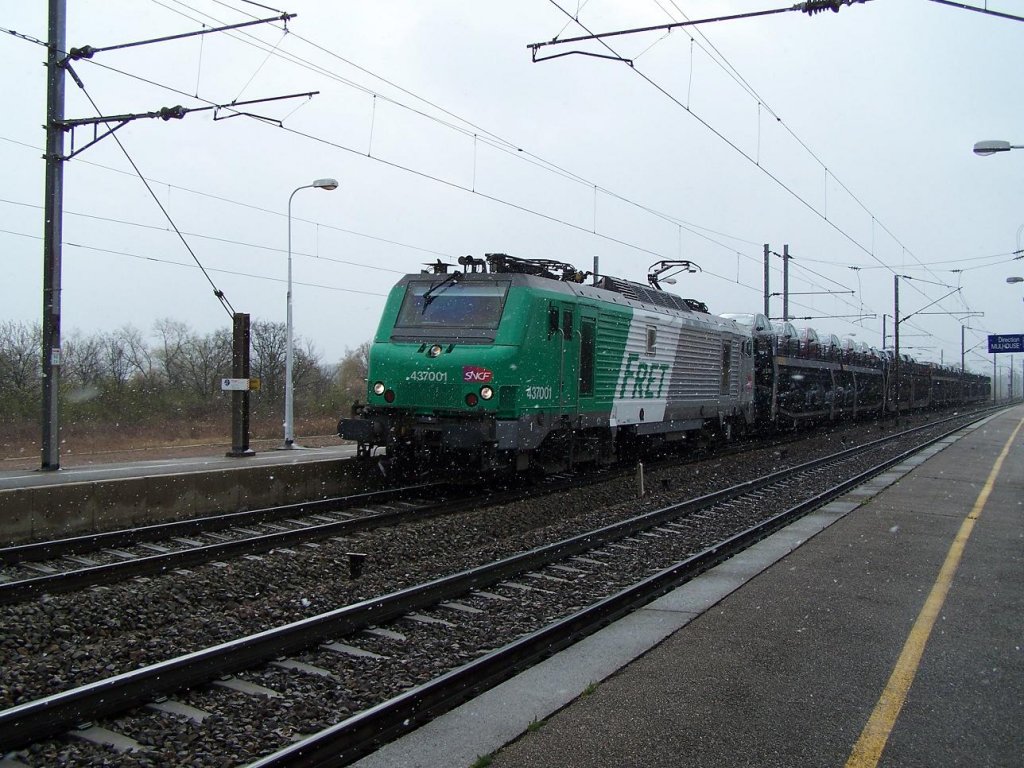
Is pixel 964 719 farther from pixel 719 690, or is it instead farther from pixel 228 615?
pixel 228 615

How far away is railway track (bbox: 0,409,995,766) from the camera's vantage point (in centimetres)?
421

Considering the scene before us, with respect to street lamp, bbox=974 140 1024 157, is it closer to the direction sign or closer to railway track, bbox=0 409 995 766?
railway track, bbox=0 409 995 766

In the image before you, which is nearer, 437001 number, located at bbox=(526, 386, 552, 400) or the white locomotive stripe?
437001 number, located at bbox=(526, 386, 552, 400)

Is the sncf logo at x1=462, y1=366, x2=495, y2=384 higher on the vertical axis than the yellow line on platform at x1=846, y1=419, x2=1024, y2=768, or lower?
higher

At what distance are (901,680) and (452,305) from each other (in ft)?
28.8

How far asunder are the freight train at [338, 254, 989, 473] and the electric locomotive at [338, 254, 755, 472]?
19 millimetres

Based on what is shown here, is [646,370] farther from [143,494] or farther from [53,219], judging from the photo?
[53,219]

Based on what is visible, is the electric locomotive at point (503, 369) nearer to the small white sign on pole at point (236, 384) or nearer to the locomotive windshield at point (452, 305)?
the locomotive windshield at point (452, 305)

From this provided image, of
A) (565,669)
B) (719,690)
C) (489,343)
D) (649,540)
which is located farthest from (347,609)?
(489,343)

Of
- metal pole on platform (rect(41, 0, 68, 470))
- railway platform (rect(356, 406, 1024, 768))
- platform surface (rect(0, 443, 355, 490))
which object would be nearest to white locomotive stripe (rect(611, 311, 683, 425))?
platform surface (rect(0, 443, 355, 490))

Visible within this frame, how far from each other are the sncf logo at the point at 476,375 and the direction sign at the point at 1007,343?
45.5 metres

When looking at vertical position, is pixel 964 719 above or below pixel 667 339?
below

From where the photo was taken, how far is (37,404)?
24609 mm

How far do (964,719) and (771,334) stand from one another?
873 inches
